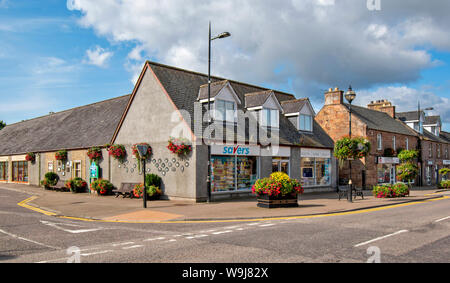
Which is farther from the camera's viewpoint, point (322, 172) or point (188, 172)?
point (322, 172)

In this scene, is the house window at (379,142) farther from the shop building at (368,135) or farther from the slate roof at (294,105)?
the slate roof at (294,105)

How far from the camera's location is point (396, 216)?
1390cm

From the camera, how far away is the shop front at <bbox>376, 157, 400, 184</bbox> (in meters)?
35.8

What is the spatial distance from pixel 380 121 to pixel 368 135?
646 centimetres

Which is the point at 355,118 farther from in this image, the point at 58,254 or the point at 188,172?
the point at 58,254

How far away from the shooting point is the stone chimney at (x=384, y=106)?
44.6 meters

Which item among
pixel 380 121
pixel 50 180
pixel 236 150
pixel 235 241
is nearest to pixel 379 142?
pixel 380 121

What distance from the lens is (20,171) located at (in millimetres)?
36594

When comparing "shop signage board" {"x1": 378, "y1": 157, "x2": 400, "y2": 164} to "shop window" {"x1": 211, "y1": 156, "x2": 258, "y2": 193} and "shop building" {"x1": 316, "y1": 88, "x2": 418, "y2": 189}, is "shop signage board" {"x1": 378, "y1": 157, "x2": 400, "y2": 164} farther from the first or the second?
"shop window" {"x1": 211, "y1": 156, "x2": 258, "y2": 193}

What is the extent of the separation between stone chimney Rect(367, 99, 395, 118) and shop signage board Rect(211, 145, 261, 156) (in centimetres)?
2922

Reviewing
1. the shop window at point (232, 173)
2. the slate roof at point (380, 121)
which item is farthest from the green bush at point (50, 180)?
the slate roof at point (380, 121)

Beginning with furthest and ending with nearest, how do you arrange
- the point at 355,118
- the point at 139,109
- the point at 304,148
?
the point at 355,118, the point at 304,148, the point at 139,109
